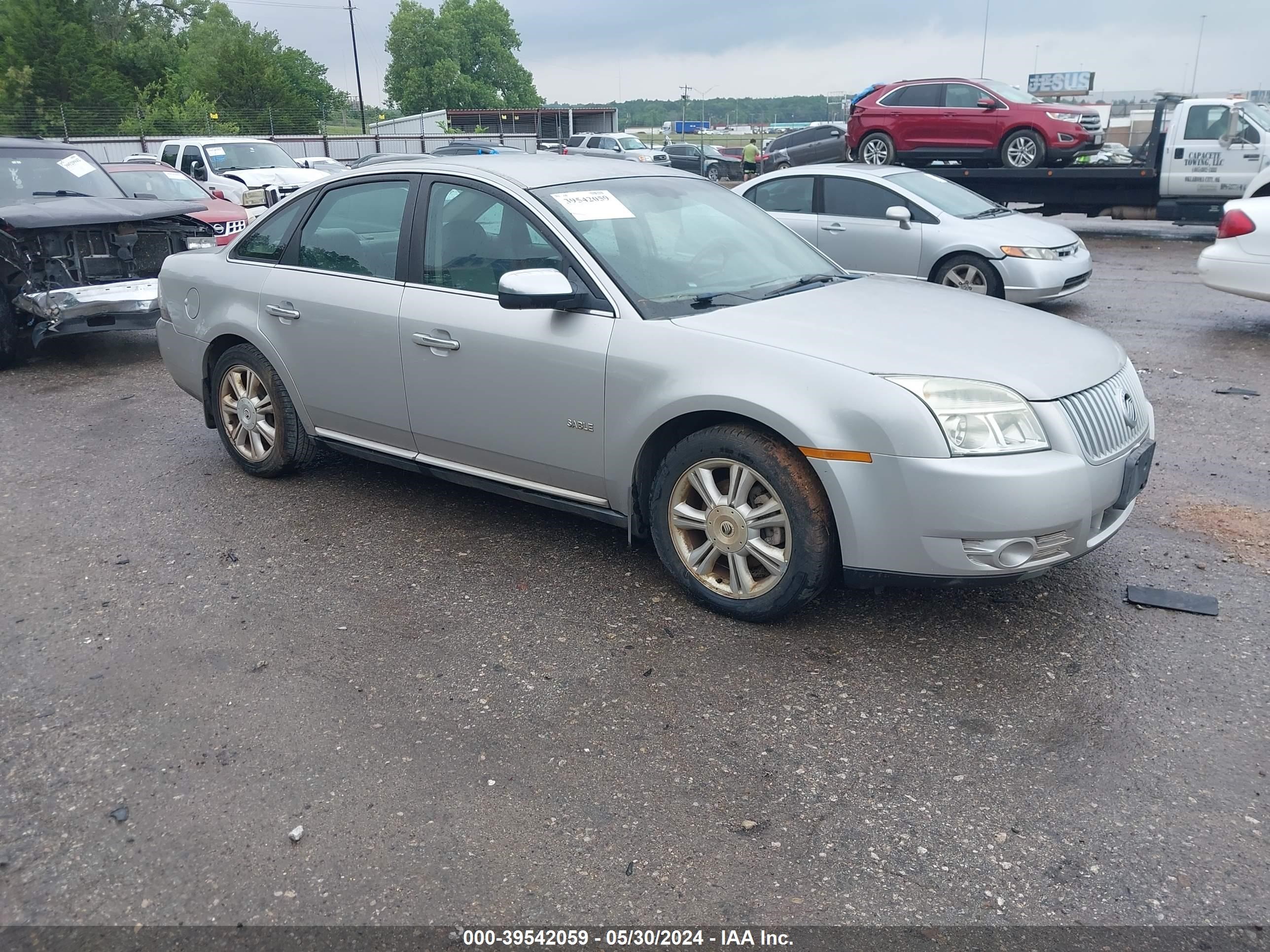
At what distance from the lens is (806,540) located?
12.1 feet

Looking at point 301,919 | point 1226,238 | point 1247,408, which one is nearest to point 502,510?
point 301,919

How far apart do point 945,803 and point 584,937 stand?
1107 millimetres

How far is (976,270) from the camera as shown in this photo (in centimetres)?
997

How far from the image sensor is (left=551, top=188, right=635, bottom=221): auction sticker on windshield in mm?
4434

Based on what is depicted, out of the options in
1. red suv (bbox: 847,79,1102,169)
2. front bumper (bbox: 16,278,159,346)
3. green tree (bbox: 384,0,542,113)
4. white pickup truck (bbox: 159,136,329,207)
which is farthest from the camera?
green tree (bbox: 384,0,542,113)

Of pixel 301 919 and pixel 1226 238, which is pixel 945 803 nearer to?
pixel 301 919

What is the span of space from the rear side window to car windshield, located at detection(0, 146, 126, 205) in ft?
20.2

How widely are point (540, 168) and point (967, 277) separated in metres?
6.36

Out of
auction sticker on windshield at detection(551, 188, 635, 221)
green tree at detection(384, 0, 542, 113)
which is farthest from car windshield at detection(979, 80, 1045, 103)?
green tree at detection(384, 0, 542, 113)

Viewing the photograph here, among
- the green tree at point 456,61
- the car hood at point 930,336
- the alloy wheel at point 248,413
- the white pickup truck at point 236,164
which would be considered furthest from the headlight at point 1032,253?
the green tree at point 456,61

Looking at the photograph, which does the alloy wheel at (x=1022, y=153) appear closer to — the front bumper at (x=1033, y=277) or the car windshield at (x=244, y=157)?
the front bumper at (x=1033, y=277)

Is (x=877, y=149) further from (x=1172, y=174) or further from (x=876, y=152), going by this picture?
(x=1172, y=174)

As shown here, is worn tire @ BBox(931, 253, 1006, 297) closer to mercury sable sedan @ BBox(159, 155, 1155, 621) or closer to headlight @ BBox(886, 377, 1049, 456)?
mercury sable sedan @ BBox(159, 155, 1155, 621)

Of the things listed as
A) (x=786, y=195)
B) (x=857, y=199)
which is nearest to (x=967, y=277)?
(x=857, y=199)
